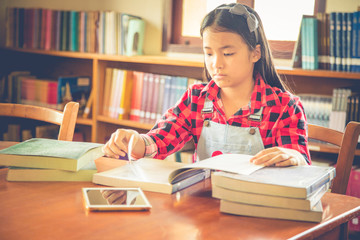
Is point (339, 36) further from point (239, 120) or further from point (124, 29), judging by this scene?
point (124, 29)

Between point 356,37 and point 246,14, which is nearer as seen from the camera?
point 246,14

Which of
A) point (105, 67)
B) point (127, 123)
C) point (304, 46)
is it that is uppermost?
point (304, 46)

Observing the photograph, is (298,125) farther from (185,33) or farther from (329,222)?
(185,33)

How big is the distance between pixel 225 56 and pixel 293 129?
0.31 m

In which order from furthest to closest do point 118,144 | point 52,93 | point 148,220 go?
point 52,93, point 118,144, point 148,220

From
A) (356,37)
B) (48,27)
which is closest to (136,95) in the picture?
(48,27)

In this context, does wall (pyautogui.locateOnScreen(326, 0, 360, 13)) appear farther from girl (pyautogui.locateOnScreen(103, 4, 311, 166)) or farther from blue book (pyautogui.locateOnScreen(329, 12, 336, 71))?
girl (pyautogui.locateOnScreen(103, 4, 311, 166))

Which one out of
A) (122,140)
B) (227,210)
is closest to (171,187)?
(227,210)

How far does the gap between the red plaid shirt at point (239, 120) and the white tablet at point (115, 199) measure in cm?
43

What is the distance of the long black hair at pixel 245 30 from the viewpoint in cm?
150

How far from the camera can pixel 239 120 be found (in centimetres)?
158

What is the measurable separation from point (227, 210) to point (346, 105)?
162cm

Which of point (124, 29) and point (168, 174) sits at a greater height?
point (124, 29)

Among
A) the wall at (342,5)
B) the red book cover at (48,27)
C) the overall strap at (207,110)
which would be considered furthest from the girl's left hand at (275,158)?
the red book cover at (48,27)
